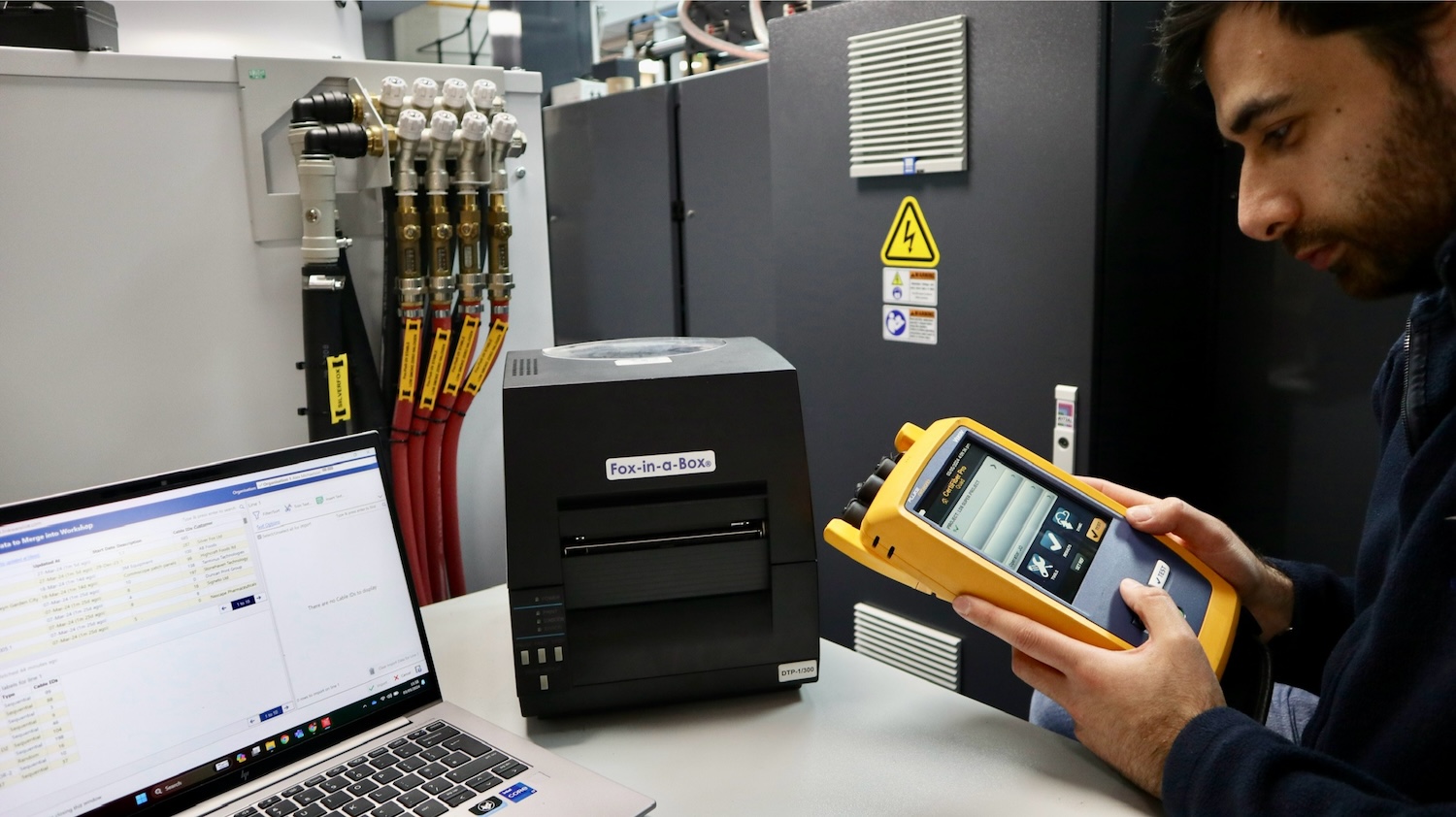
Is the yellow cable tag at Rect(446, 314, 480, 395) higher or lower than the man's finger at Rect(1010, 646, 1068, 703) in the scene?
higher

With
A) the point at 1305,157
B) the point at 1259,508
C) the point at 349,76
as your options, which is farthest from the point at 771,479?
the point at 1259,508

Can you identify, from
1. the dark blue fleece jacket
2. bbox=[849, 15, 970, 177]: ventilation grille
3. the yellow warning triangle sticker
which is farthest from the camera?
the yellow warning triangle sticker

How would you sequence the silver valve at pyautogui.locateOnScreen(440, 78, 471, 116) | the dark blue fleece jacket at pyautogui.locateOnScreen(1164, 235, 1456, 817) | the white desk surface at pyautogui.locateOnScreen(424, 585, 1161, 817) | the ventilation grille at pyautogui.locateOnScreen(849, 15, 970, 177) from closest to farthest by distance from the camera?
the dark blue fleece jacket at pyautogui.locateOnScreen(1164, 235, 1456, 817)
the white desk surface at pyautogui.locateOnScreen(424, 585, 1161, 817)
the silver valve at pyautogui.locateOnScreen(440, 78, 471, 116)
the ventilation grille at pyautogui.locateOnScreen(849, 15, 970, 177)

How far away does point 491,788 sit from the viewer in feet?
2.55

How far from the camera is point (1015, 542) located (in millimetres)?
859

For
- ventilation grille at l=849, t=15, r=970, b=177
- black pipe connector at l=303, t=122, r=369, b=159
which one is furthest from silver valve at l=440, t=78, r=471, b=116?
ventilation grille at l=849, t=15, r=970, b=177

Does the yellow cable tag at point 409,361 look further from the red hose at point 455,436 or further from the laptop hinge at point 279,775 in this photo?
the laptop hinge at point 279,775

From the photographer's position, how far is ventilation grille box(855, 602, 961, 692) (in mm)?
1796

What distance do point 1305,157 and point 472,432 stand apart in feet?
4.01

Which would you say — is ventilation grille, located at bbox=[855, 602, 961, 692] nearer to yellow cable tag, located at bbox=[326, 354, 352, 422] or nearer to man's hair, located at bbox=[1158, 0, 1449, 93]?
yellow cable tag, located at bbox=[326, 354, 352, 422]

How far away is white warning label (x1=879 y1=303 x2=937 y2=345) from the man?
83cm

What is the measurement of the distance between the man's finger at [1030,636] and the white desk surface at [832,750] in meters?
0.10

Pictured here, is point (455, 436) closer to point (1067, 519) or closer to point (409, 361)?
point (409, 361)

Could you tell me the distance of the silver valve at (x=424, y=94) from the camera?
136cm
